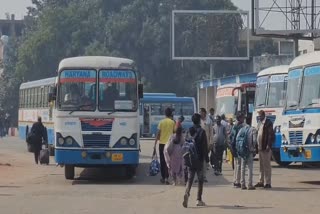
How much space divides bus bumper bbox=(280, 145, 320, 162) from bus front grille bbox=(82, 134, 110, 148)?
15.5 feet

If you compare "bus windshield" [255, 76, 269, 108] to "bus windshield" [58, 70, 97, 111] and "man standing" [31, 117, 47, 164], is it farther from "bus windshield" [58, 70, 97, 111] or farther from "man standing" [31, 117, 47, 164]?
"bus windshield" [58, 70, 97, 111]

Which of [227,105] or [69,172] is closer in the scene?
[69,172]

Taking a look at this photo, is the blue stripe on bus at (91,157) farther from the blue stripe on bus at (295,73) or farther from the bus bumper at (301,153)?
the blue stripe on bus at (295,73)

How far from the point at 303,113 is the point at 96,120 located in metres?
5.25

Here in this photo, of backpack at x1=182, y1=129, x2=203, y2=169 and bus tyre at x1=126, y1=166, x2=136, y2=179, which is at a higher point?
backpack at x1=182, y1=129, x2=203, y2=169

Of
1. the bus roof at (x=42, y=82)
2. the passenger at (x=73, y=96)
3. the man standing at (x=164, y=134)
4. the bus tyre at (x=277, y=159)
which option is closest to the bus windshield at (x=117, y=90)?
the passenger at (x=73, y=96)

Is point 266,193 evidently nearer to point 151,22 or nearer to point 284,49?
point 284,49

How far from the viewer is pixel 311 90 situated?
2097 centimetres

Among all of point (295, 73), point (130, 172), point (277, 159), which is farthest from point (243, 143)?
point (277, 159)

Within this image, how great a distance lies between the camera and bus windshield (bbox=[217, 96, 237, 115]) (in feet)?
115

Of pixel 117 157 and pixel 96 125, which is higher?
pixel 96 125

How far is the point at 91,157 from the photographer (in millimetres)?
20844

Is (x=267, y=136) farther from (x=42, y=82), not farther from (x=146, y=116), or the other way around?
(x=146, y=116)

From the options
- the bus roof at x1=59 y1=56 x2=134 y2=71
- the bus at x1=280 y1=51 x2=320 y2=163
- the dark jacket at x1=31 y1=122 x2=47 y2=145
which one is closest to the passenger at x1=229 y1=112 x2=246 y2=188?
the bus at x1=280 y1=51 x2=320 y2=163
